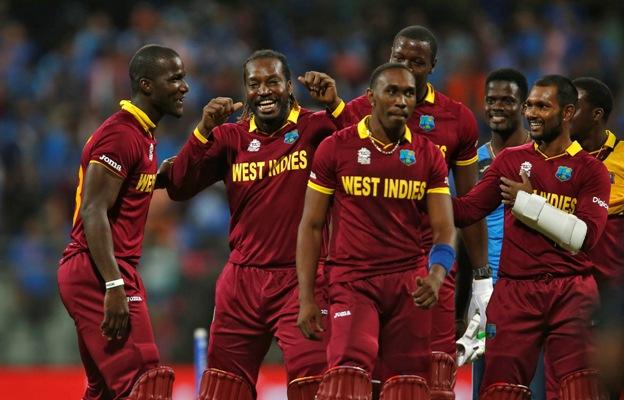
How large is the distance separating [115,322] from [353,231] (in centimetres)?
136

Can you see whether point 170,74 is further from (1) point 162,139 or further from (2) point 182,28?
(2) point 182,28

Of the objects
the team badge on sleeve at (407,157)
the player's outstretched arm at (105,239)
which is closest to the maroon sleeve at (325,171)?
the team badge on sleeve at (407,157)

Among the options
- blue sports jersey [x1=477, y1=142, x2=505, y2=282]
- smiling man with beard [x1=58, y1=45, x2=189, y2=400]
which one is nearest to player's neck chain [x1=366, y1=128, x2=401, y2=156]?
smiling man with beard [x1=58, y1=45, x2=189, y2=400]

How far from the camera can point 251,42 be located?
1569 centimetres

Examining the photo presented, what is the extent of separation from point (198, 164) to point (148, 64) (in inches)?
26.1

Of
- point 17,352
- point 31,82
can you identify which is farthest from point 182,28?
point 17,352

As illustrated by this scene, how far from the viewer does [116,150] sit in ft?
22.4

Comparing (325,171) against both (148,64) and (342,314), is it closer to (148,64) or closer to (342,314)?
→ (342,314)

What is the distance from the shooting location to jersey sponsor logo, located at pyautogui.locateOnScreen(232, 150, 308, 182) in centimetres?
720

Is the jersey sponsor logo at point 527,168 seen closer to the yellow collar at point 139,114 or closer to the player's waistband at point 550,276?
the player's waistband at point 550,276

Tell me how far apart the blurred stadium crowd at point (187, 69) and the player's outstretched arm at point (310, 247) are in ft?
17.1

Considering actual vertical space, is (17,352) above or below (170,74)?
below

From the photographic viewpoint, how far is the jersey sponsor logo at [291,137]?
285 inches

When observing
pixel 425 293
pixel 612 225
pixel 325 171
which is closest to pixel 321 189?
pixel 325 171
